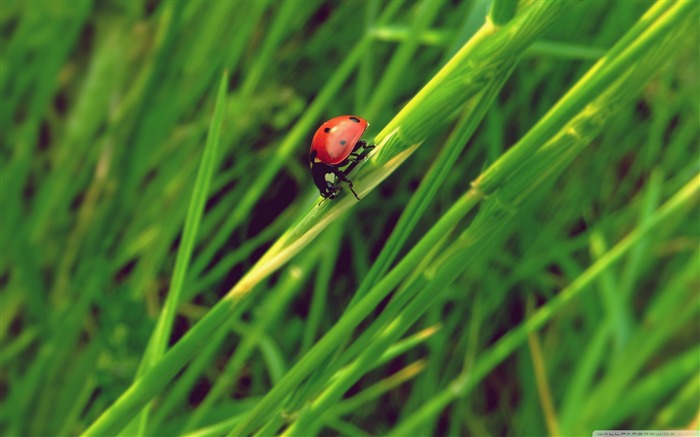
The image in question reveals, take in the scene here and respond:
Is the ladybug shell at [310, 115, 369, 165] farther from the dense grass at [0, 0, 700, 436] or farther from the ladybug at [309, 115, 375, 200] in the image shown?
the dense grass at [0, 0, 700, 436]

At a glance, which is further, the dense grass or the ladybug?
the dense grass

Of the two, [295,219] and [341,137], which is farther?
[295,219]

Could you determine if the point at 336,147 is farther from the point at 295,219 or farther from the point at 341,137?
the point at 295,219

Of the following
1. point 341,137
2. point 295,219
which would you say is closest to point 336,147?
point 341,137

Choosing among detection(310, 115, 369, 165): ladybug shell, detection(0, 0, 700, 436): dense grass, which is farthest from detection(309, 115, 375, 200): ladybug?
detection(0, 0, 700, 436): dense grass
